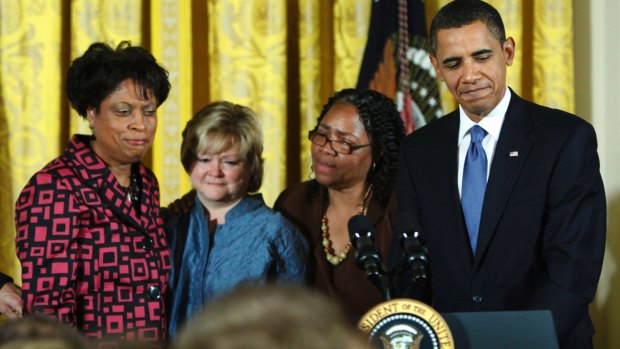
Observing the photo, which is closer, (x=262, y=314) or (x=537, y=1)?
(x=262, y=314)

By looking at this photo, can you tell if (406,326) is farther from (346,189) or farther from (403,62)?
(403,62)

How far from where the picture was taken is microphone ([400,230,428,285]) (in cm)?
197

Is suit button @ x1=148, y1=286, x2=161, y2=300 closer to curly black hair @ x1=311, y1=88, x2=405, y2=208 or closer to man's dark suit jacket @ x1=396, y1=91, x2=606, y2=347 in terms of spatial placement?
man's dark suit jacket @ x1=396, y1=91, x2=606, y2=347

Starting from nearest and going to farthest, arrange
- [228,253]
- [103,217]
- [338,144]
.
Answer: [103,217], [228,253], [338,144]

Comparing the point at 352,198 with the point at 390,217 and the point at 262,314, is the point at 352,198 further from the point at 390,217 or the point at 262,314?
the point at 262,314

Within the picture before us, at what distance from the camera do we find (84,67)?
9.34 feet

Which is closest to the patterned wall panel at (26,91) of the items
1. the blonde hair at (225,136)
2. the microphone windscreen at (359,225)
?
the blonde hair at (225,136)

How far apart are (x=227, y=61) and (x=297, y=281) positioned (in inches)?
61.0

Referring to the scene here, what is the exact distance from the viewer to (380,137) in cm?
330

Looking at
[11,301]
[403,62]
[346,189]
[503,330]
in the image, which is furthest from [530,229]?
[403,62]

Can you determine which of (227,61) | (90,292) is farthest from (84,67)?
(227,61)

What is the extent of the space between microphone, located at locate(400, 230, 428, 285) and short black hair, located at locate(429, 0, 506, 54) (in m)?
0.86

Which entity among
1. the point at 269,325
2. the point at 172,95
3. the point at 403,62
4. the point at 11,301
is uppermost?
the point at 403,62

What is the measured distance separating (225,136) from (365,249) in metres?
1.10
